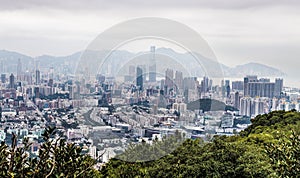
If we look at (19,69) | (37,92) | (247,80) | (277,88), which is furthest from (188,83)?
(277,88)

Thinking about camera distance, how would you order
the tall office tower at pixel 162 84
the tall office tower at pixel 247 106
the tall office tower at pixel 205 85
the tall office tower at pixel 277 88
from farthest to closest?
the tall office tower at pixel 277 88 < the tall office tower at pixel 247 106 < the tall office tower at pixel 205 85 < the tall office tower at pixel 162 84

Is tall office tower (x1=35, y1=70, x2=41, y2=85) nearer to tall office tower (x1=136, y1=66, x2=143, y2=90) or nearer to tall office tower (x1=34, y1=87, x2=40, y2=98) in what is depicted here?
tall office tower (x1=34, y1=87, x2=40, y2=98)

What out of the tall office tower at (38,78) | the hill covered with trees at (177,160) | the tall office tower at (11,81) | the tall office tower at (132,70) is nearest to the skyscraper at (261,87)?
the tall office tower at (38,78)

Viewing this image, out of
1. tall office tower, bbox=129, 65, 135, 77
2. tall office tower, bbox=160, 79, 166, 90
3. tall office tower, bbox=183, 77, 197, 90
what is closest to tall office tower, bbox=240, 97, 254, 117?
tall office tower, bbox=183, 77, 197, 90

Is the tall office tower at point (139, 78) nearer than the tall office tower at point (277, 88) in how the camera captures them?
Yes

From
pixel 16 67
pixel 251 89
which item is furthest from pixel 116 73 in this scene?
pixel 16 67

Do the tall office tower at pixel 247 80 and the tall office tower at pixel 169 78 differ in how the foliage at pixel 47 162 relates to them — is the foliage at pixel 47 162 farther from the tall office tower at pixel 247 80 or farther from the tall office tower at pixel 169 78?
the tall office tower at pixel 247 80

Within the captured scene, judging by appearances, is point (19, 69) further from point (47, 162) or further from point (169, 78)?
point (47, 162)
